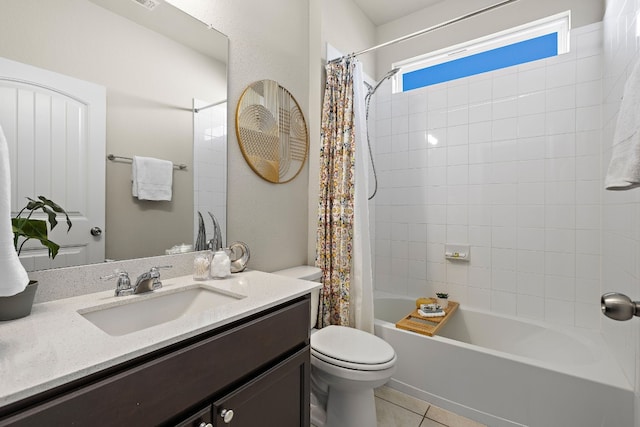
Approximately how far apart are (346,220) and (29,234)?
1.46 m

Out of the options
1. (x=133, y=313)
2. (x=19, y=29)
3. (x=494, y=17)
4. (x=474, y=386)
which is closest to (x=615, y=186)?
(x=474, y=386)

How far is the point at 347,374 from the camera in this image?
1345mm

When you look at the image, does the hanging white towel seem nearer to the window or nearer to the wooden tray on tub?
the wooden tray on tub

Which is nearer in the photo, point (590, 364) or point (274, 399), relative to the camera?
point (274, 399)

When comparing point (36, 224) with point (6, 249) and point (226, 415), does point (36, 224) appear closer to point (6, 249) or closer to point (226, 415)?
point (6, 249)

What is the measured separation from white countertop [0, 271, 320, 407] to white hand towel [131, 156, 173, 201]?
0.41 meters

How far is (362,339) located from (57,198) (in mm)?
1439

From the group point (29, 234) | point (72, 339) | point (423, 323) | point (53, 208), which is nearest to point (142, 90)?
point (53, 208)

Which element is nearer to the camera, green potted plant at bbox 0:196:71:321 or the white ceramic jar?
green potted plant at bbox 0:196:71:321

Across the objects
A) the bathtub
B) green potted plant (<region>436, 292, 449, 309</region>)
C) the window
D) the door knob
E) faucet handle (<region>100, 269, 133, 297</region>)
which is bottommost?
the bathtub

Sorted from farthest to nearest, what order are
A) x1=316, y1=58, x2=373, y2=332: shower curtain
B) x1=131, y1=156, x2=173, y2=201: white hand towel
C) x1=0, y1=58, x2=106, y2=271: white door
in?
x1=316, y1=58, x2=373, y2=332: shower curtain → x1=131, y1=156, x2=173, y2=201: white hand towel → x1=0, y1=58, x2=106, y2=271: white door

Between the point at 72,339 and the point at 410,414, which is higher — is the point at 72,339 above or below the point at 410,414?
above

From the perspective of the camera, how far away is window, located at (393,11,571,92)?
7.02 feet

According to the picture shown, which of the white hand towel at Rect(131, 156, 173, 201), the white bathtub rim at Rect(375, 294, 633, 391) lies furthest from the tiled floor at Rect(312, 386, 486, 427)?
the white hand towel at Rect(131, 156, 173, 201)
